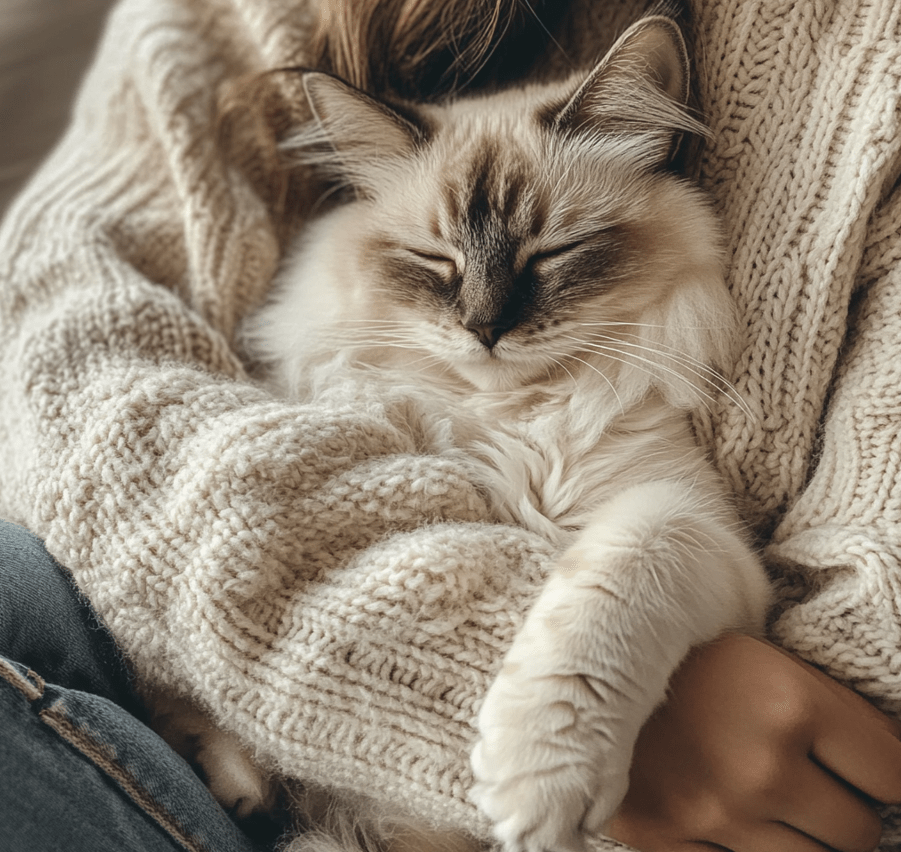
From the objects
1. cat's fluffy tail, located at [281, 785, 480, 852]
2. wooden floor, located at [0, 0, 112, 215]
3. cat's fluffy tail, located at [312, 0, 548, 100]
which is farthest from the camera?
wooden floor, located at [0, 0, 112, 215]

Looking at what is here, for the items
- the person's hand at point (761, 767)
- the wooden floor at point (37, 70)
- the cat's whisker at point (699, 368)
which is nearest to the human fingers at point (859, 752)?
the person's hand at point (761, 767)

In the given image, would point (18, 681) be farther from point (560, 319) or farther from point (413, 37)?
point (413, 37)

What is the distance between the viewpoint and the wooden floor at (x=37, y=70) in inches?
67.8

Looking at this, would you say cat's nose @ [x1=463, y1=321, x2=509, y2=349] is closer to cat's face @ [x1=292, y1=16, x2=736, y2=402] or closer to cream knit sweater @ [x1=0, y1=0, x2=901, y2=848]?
cat's face @ [x1=292, y1=16, x2=736, y2=402]

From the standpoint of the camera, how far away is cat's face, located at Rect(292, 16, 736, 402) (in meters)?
1.00

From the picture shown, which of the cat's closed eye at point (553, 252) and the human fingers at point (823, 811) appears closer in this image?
the human fingers at point (823, 811)

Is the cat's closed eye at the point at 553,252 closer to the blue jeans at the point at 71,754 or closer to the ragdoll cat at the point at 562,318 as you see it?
the ragdoll cat at the point at 562,318

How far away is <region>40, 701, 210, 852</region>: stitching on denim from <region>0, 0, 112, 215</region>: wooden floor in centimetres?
139

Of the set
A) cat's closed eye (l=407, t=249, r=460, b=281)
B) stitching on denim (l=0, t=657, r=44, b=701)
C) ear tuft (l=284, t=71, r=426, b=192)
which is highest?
ear tuft (l=284, t=71, r=426, b=192)

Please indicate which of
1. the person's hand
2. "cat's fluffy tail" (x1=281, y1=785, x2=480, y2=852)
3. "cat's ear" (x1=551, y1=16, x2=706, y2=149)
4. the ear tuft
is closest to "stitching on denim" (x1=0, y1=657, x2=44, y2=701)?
"cat's fluffy tail" (x1=281, y1=785, x2=480, y2=852)

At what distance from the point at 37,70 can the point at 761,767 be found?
1.99 m

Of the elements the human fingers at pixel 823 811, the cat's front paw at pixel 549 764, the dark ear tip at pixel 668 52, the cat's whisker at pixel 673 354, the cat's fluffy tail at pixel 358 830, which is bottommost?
the cat's fluffy tail at pixel 358 830

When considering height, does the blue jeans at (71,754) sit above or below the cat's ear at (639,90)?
below

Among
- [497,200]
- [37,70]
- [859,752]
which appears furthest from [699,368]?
[37,70]
